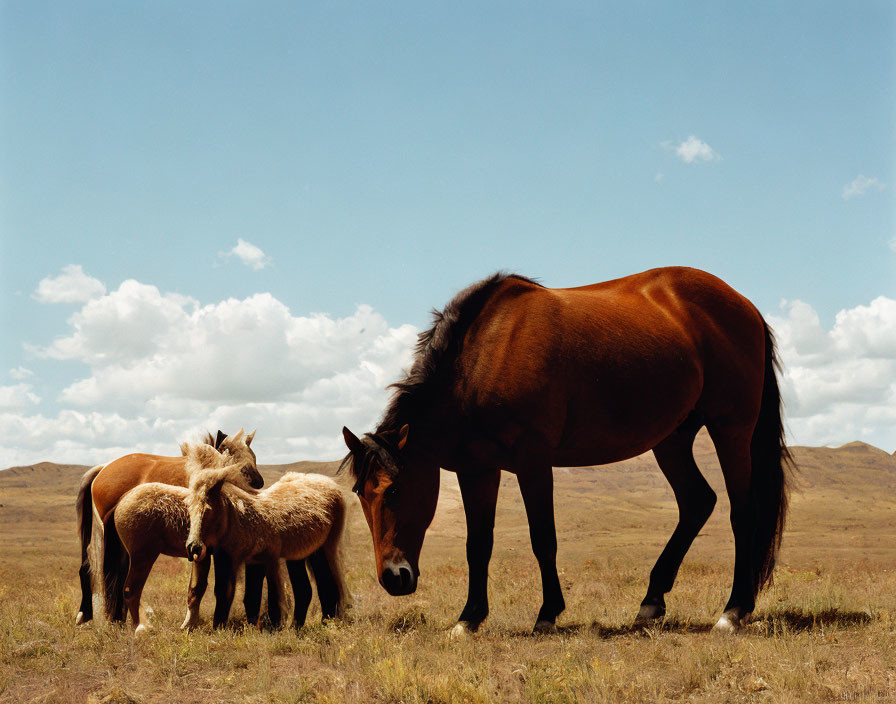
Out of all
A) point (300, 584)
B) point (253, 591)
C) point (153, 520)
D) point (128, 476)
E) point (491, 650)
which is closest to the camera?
point (491, 650)

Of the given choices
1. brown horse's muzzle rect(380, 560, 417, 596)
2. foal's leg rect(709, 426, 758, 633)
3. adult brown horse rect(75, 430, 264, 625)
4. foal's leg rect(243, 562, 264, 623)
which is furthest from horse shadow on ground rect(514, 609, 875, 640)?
adult brown horse rect(75, 430, 264, 625)

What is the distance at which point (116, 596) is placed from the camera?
25.1ft

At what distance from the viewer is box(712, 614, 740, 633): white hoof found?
260 inches

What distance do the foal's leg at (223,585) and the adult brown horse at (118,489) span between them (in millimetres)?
434

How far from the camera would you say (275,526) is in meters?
6.95

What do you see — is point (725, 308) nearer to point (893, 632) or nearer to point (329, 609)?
point (893, 632)

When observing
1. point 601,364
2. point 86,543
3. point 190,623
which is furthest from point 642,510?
point 190,623

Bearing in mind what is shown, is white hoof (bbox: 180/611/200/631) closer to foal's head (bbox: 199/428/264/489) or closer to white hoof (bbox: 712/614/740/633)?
foal's head (bbox: 199/428/264/489)

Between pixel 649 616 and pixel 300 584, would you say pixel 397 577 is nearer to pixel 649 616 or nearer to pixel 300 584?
pixel 300 584

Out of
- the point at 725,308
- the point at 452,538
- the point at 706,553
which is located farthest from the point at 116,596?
the point at 452,538

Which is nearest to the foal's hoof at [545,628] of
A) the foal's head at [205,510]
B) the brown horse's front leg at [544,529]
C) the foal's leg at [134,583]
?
the brown horse's front leg at [544,529]

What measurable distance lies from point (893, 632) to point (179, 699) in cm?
574

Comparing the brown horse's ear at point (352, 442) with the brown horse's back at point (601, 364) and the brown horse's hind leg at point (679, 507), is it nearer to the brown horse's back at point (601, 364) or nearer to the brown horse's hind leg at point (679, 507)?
the brown horse's back at point (601, 364)

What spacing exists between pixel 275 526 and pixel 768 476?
513cm
